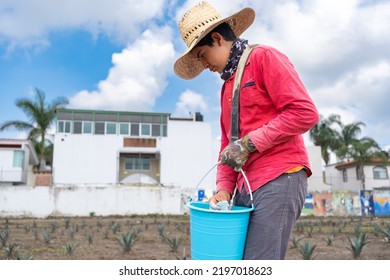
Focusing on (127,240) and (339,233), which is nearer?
(127,240)

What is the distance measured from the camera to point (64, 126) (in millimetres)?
27109

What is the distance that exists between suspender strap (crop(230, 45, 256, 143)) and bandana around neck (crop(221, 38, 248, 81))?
3 cm

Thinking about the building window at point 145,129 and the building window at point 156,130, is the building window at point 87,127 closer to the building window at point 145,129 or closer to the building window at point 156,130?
the building window at point 145,129

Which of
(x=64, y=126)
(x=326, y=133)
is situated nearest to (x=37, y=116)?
Answer: (x=64, y=126)

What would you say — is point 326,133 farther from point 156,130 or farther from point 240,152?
point 240,152

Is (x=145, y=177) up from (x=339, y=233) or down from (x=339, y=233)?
up

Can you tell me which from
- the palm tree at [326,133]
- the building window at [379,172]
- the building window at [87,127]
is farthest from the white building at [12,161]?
the building window at [379,172]

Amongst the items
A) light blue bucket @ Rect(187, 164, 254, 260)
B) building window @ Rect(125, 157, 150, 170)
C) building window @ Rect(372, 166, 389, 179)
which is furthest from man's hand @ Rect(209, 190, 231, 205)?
building window @ Rect(372, 166, 389, 179)

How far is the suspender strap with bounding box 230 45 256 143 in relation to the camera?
1737 mm

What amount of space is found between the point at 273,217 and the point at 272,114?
48 centimetres
